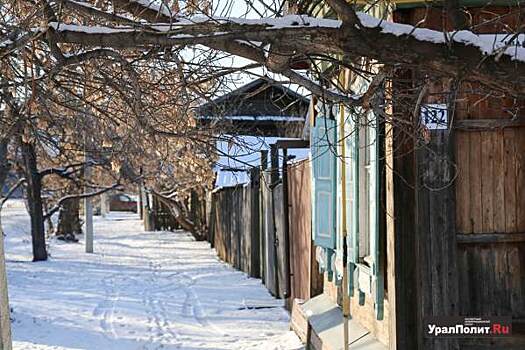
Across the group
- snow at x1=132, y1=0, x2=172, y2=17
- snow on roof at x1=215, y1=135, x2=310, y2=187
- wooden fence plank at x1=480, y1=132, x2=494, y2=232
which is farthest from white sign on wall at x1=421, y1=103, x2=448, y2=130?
snow at x1=132, y1=0, x2=172, y2=17

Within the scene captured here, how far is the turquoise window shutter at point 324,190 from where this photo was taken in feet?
25.7

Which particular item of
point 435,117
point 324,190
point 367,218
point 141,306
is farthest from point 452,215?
point 141,306

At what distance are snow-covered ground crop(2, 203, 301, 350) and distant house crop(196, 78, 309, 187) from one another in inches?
76.0

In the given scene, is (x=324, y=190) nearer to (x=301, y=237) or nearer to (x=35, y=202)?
(x=301, y=237)

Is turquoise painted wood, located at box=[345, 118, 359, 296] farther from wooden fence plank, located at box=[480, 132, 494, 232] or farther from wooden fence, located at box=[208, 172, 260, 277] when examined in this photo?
wooden fence, located at box=[208, 172, 260, 277]

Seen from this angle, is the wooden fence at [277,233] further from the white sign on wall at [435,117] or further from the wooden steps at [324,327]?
the white sign on wall at [435,117]

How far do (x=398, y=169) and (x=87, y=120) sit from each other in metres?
4.22

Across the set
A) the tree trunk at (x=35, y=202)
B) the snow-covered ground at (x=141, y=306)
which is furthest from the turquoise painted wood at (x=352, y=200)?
the tree trunk at (x=35, y=202)

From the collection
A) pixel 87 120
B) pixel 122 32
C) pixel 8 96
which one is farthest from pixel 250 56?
pixel 87 120

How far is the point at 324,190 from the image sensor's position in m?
8.09

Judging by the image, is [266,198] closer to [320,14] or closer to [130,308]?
[130,308]

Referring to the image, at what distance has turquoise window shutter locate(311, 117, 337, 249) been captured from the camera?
7824 millimetres

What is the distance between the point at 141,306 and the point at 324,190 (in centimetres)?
481

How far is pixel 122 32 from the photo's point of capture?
12.6 ft
